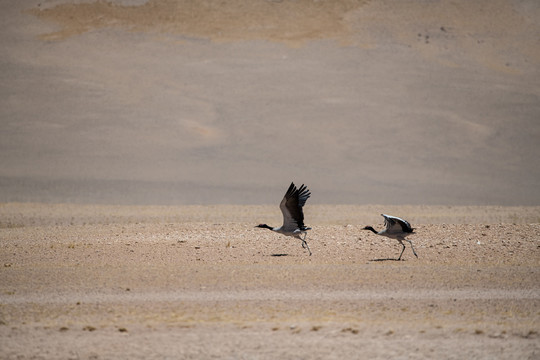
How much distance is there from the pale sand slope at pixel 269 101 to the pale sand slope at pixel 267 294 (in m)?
13.8

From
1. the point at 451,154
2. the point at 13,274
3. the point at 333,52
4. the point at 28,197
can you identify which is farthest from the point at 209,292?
the point at 333,52

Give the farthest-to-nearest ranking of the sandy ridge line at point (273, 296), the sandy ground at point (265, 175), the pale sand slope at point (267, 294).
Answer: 1. the sandy ridge line at point (273, 296)
2. the sandy ground at point (265, 175)
3. the pale sand slope at point (267, 294)

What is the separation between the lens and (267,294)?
9.01 m

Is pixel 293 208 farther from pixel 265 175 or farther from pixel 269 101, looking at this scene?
pixel 269 101

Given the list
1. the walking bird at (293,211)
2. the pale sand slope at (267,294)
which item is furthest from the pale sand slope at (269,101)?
the walking bird at (293,211)

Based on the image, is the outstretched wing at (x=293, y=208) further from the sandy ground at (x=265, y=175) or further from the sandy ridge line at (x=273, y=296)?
the sandy ridge line at (x=273, y=296)

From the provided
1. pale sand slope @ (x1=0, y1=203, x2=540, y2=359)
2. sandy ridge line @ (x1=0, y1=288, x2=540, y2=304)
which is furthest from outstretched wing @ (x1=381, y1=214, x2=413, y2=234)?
sandy ridge line @ (x1=0, y1=288, x2=540, y2=304)

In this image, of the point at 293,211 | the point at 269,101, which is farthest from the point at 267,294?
the point at 269,101

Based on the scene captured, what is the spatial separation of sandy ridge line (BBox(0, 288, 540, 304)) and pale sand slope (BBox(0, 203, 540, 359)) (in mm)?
22

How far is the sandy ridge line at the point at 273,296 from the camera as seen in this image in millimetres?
8695

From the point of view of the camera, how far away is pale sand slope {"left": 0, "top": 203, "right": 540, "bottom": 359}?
6703 mm

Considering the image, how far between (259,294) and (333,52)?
37579 millimetres

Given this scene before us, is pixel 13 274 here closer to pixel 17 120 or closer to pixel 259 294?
pixel 259 294

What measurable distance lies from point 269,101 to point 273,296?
32.1 meters
